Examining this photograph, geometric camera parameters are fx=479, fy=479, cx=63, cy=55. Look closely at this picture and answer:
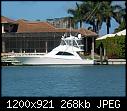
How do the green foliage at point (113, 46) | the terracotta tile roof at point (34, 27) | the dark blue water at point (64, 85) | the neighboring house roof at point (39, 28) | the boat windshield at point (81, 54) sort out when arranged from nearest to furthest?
the dark blue water at point (64, 85) < the green foliage at point (113, 46) < the boat windshield at point (81, 54) < the neighboring house roof at point (39, 28) < the terracotta tile roof at point (34, 27)

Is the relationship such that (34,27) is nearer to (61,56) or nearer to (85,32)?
(85,32)

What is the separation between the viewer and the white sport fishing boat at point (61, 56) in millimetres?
38281

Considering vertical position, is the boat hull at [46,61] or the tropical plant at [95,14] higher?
the tropical plant at [95,14]

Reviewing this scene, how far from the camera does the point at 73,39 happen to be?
39406 mm

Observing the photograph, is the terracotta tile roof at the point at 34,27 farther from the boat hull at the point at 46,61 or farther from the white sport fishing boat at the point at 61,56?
the boat hull at the point at 46,61

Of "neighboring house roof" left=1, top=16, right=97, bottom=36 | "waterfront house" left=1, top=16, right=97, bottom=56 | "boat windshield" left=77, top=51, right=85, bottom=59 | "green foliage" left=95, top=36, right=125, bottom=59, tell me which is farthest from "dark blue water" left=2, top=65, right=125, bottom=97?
"neighboring house roof" left=1, top=16, right=97, bottom=36

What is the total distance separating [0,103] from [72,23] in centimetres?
3962

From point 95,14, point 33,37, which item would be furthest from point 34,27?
point 95,14

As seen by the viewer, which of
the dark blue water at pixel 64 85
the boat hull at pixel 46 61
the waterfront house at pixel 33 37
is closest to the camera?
the dark blue water at pixel 64 85

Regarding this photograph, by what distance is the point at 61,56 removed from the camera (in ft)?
125

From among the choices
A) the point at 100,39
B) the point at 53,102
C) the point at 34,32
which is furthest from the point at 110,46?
the point at 53,102

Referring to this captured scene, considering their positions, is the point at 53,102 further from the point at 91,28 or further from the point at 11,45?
the point at 91,28

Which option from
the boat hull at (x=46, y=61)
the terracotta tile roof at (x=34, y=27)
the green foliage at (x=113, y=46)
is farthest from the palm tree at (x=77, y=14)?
the boat hull at (x=46, y=61)

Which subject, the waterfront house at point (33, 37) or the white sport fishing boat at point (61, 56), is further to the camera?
the waterfront house at point (33, 37)
